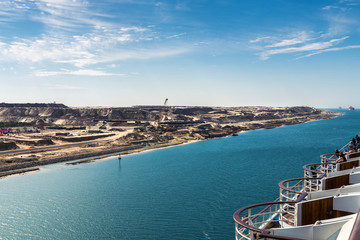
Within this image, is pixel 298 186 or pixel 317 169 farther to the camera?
pixel 317 169

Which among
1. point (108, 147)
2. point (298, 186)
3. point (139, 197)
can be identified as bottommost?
point (139, 197)

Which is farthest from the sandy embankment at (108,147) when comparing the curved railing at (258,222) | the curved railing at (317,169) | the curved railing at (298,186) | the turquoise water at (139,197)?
the curved railing at (258,222)

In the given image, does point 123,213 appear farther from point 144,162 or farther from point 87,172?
point 144,162

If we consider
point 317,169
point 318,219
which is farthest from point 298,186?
point 318,219

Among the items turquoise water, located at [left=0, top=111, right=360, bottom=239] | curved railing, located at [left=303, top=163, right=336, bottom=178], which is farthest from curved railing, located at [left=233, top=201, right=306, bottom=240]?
turquoise water, located at [left=0, top=111, right=360, bottom=239]

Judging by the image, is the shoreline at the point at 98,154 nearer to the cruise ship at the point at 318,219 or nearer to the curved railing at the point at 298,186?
the curved railing at the point at 298,186

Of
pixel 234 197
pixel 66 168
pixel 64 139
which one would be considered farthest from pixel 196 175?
pixel 64 139

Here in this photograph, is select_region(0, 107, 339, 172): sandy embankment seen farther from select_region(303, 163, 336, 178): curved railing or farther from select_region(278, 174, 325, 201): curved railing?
select_region(278, 174, 325, 201): curved railing

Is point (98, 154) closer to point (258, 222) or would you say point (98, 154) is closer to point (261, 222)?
point (258, 222)
